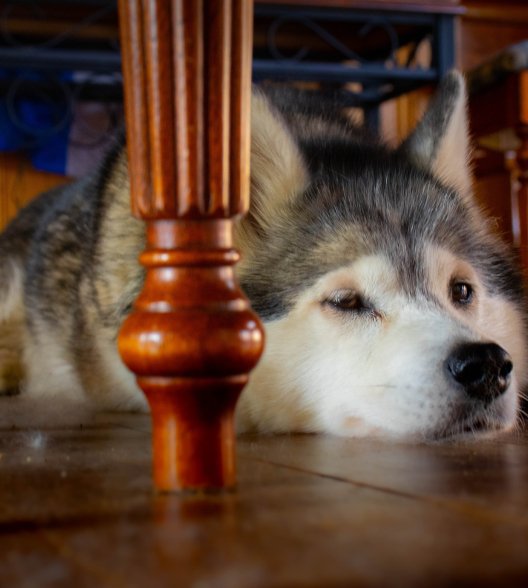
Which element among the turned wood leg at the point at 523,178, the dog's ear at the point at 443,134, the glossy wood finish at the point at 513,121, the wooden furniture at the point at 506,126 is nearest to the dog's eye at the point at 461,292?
the dog's ear at the point at 443,134

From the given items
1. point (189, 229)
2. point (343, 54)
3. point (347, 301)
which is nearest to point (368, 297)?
point (347, 301)

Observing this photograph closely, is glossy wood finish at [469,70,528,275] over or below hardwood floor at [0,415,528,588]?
over

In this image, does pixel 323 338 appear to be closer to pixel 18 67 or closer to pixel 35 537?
pixel 35 537

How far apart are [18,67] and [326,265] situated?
1.88 metres

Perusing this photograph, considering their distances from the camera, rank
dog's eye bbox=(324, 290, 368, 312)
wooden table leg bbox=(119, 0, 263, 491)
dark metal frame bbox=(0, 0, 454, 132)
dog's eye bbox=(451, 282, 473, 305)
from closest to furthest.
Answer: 1. wooden table leg bbox=(119, 0, 263, 491)
2. dog's eye bbox=(324, 290, 368, 312)
3. dog's eye bbox=(451, 282, 473, 305)
4. dark metal frame bbox=(0, 0, 454, 132)

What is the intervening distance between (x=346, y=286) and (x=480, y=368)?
0.95 feet

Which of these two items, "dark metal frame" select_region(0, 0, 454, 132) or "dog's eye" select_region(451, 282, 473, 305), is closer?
"dog's eye" select_region(451, 282, 473, 305)

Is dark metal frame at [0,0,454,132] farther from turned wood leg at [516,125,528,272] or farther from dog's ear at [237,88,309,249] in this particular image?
dog's ear at [237,88,309,249]

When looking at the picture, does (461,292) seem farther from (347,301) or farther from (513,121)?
(513,121)

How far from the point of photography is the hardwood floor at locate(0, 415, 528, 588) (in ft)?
1.96

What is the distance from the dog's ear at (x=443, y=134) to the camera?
1877 mm

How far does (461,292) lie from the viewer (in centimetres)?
166

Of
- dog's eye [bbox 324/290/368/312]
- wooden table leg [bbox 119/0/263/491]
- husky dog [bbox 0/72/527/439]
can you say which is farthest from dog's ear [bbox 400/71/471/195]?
wooden table leg [bbox 119/0/263/491]

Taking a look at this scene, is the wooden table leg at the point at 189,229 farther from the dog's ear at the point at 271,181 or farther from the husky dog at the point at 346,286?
the dog's ear at the point at 271,181
